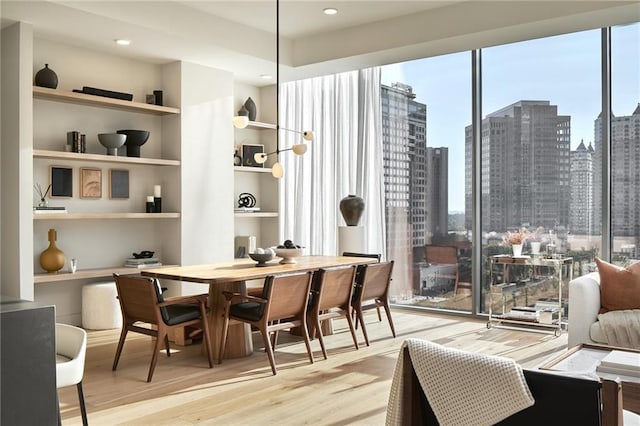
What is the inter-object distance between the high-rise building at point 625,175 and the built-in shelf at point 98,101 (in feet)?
14.2

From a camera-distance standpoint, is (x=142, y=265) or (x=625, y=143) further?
(x=142, y=265)

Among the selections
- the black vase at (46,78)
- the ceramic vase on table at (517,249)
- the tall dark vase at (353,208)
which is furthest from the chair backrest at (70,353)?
the ceramic vase on table at (517,249)

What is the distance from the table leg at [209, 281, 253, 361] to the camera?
4.60 metres

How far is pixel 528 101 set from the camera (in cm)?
596

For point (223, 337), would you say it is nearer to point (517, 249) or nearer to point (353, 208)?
point (353, 208)

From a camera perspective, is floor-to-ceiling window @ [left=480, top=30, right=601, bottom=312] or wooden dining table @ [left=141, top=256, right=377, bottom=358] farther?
floor-to-ceiling window @ [left=480, top=30, right=601, bottom=312]

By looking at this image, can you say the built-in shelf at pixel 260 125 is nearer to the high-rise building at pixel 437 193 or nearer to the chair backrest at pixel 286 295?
the high-rise building at pixel 437 193

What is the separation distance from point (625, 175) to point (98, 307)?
509 cm

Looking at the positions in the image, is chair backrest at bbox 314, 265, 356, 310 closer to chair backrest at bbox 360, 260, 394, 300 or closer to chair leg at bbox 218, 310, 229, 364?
chair backrest at bbox 360, 260, 394, 300

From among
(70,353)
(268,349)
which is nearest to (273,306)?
(268,349)

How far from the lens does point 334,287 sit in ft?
15.5

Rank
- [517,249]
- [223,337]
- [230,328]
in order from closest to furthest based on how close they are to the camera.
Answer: [223,337], [230,328], [517,249]

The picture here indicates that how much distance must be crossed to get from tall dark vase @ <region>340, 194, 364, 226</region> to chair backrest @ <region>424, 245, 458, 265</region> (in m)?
0.88

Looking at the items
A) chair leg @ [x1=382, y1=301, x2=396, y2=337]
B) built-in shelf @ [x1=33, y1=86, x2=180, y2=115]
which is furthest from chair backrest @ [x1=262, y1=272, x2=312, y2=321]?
built-in shelf @ [x1=33, y1=86, x2=180, y2=115]
